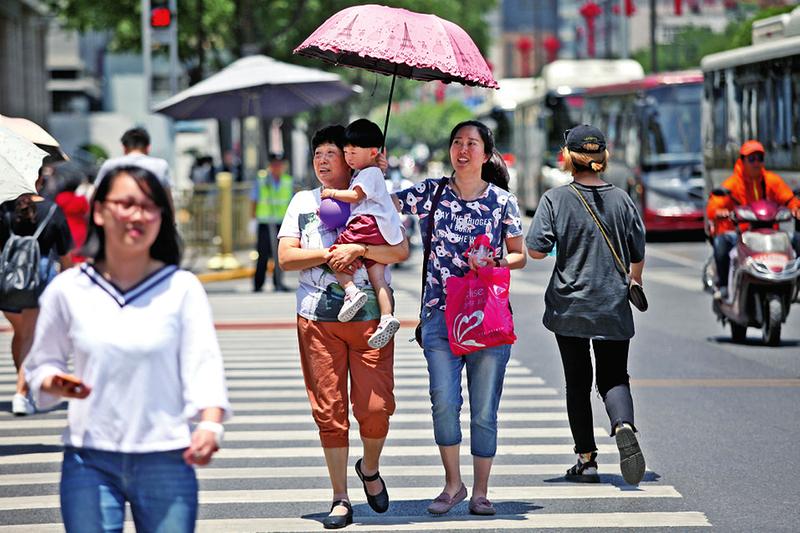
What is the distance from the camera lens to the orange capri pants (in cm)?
706

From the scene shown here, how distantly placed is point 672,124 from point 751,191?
1642 cm

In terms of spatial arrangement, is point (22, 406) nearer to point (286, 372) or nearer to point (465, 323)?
point (286, 372)

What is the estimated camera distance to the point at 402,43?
7535 mm

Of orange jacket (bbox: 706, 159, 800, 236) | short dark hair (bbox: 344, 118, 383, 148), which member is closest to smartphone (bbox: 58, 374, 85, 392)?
short dark hair (bbox: 344, 118, 383, 148)

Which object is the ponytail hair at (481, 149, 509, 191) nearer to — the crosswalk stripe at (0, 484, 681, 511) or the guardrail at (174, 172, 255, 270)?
the crosswalk stripe at (0, 484, 681, 511)

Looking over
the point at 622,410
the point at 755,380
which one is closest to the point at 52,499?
the point at 622,410

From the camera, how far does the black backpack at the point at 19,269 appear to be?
10.3 metres

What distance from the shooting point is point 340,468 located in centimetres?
709

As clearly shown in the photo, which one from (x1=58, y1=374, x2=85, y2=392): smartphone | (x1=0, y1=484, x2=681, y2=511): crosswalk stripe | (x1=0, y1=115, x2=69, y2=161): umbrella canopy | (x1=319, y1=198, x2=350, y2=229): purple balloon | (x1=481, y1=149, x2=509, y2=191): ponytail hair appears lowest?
(x1=0, y1=484, x2=681, y2=511): crosswalk stripe

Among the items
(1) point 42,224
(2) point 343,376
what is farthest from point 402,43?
(1) point 42,224

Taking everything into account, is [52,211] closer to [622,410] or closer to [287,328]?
[622,410]

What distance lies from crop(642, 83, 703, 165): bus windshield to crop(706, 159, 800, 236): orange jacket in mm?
15553

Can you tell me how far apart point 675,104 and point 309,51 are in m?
23.6

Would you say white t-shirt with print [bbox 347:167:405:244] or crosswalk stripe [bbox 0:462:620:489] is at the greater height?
white t-shirt with print [bbox 347:167:405:244]
